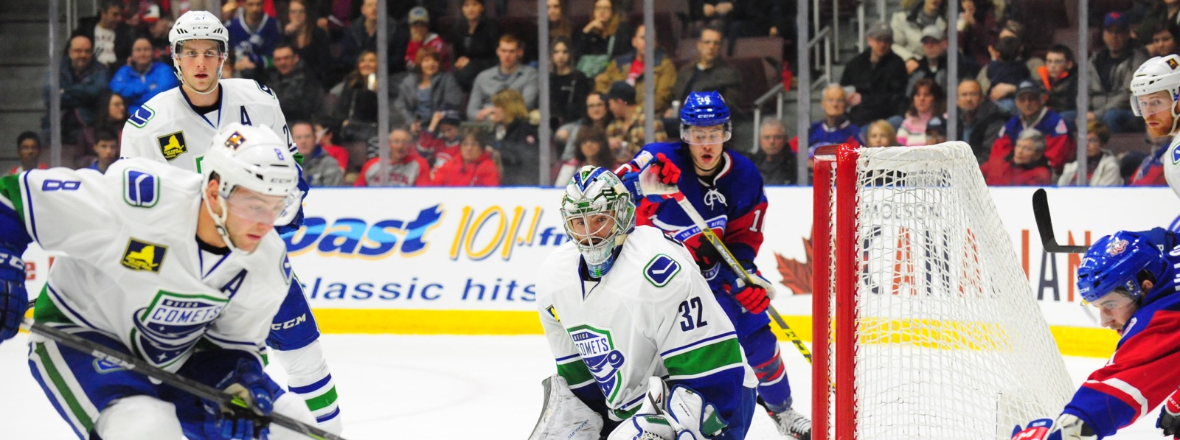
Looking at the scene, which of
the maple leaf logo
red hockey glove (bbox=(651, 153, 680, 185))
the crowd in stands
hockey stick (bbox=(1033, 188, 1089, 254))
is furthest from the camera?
the crowd in stands

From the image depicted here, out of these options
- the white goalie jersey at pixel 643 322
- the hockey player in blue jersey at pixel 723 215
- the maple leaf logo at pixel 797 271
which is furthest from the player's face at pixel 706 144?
the maple leaf logo at pixel 797 271

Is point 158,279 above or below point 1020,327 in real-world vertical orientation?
above

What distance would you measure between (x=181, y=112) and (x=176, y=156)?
12 cm

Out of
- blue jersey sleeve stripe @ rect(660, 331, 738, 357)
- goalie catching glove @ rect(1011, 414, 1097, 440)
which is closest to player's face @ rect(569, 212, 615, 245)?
blue jersey sleeve stripe @ rect(660, 331, 738, 357)

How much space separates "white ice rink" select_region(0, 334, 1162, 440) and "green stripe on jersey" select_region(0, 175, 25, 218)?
205 cm

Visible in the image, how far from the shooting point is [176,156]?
135 inches

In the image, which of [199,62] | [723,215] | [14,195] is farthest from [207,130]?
[723,215]

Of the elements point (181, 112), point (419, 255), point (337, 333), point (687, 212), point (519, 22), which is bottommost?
point (337, 333)

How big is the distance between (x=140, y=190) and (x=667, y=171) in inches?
80.7

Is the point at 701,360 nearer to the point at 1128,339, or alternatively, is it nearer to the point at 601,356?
the point at 601,356

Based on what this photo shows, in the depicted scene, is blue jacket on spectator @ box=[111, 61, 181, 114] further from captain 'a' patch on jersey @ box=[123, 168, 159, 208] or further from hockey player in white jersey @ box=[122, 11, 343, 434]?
captain 'a' patch on jersey @ box=[123, 168, 159, 208]

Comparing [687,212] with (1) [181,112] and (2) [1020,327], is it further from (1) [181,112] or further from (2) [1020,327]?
(1) [181,112]

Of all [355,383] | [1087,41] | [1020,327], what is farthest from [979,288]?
[1087,41]

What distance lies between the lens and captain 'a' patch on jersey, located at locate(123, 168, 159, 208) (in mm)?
2357
